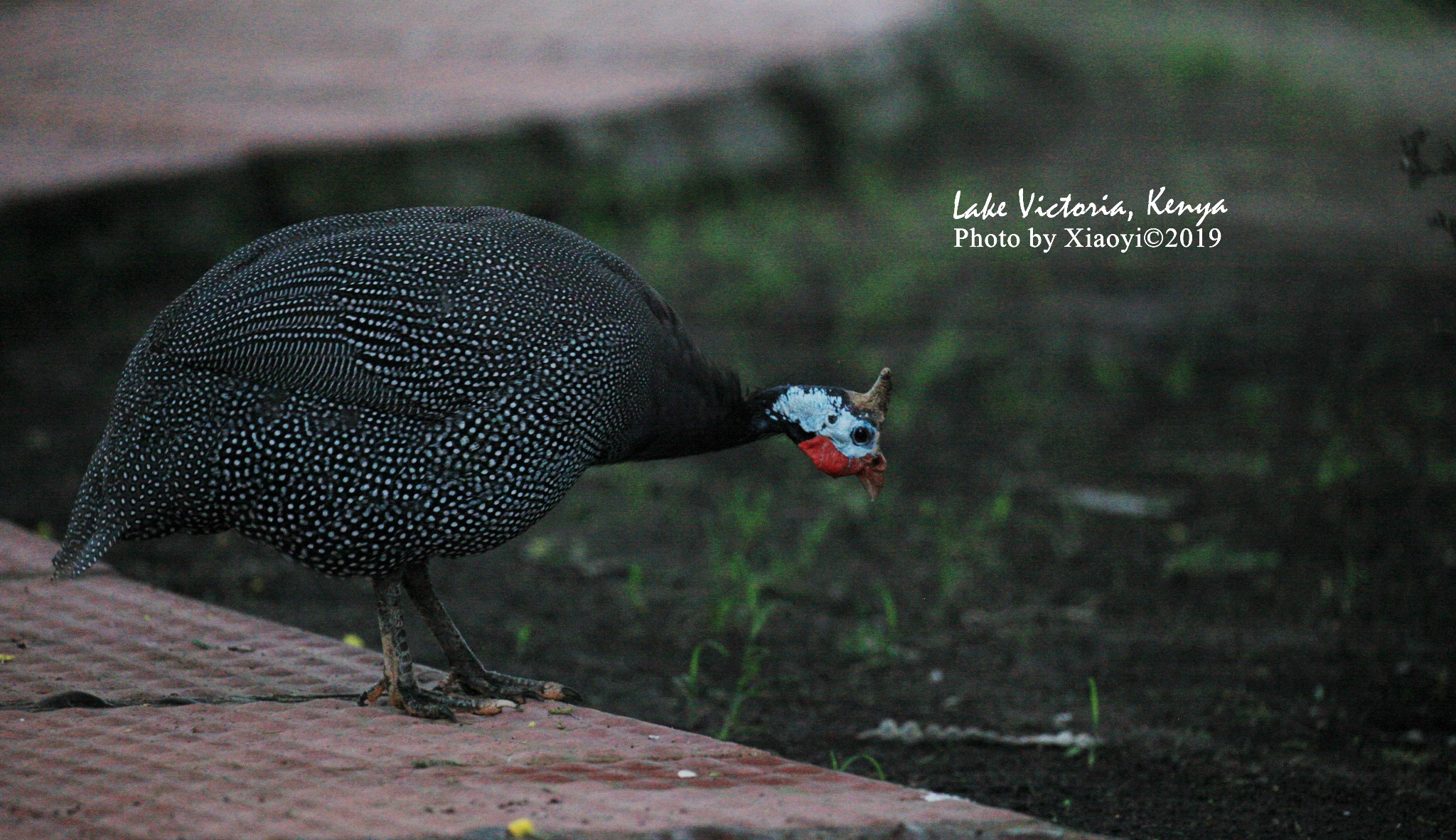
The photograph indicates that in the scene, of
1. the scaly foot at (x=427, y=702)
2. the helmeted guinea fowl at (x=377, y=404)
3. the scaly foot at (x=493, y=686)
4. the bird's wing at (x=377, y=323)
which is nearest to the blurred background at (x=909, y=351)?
the scaly foot at (x=493, y=686)

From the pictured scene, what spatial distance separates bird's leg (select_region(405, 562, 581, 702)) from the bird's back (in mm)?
297

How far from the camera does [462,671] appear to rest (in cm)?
344

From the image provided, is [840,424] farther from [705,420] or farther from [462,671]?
[462,671]

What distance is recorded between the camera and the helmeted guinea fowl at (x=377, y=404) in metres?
3.08

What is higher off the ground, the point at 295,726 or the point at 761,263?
the point at 761,263

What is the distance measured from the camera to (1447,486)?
5461mm

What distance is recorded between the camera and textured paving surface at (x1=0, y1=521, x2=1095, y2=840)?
8.41 feet

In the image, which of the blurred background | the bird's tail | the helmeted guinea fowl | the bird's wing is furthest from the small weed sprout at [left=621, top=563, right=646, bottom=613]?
the bird's tail

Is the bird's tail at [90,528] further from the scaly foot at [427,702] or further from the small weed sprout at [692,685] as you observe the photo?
the small weed sprout at [692,685]

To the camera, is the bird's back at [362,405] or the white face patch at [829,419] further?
the white face patch at [829,419]

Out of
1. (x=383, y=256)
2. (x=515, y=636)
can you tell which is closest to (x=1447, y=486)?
(x=515, y=636)

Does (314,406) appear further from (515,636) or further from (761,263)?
(761,263)

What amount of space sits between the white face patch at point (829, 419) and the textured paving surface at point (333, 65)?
3776 mm

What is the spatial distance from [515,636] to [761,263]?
3874 millimetres
